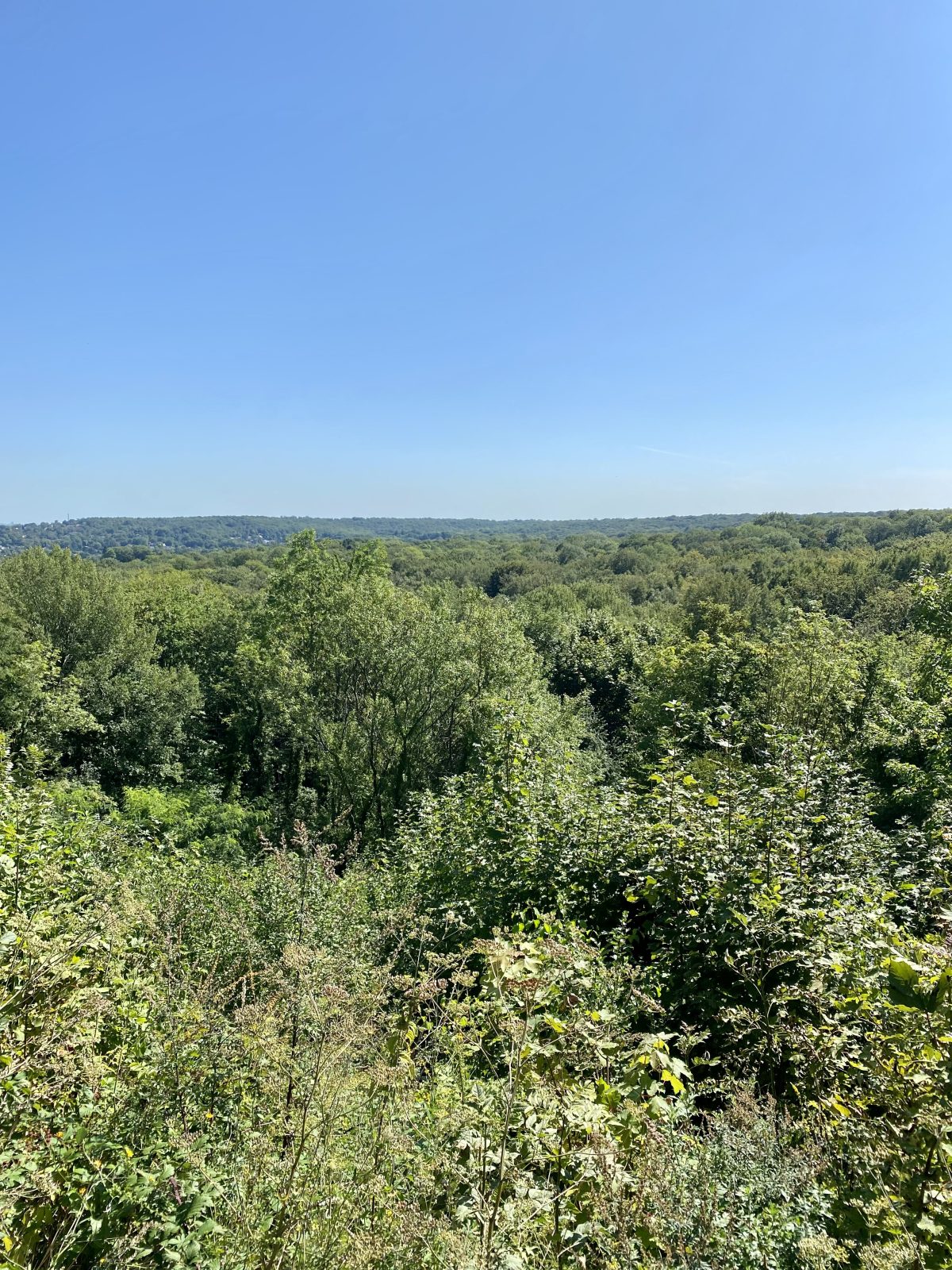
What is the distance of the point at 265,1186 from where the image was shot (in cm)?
266

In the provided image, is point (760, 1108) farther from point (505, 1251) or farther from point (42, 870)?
point (42, 870)

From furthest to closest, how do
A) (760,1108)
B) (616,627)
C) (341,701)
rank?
(616,627) → (341,701) → (760,1108)

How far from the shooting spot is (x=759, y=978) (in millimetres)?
4336

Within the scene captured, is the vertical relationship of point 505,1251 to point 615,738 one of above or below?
above

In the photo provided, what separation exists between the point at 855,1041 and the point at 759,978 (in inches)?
30.1

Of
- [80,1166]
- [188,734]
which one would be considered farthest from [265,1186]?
[188,734]

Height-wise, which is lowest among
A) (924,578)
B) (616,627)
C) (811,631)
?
(616,627)

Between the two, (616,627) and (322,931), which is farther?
(616,627)

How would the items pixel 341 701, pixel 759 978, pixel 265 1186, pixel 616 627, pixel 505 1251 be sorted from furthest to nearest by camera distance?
pixel 616 627, pixel 341 701, pixel 759 978, pixel 265 1186, pixel 505 1251

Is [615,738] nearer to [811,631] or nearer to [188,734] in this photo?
[811,631]

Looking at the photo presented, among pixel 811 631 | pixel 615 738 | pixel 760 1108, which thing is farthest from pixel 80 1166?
pixel 615 738

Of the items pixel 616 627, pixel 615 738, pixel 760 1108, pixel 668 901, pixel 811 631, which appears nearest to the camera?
pixel 760 1108

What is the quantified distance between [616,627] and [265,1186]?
42.3 metres

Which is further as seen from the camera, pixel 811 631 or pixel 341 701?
pixel 341 701
